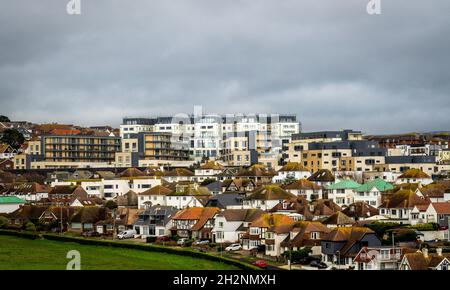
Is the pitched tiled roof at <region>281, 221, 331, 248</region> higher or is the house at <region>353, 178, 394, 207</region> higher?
the house at <region>353, 178, 394, 207</region>

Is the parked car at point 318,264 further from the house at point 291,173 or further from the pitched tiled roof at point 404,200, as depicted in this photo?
the house at point 291,173

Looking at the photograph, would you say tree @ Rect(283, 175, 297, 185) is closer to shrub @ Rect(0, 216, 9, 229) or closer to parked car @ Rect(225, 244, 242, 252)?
shrub @ Rect(0, 216, 9, 229)

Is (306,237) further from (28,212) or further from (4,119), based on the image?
(4,119)

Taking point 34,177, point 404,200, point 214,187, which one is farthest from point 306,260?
point 34,177

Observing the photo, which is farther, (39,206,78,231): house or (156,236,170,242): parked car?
(39,206,78,231): house

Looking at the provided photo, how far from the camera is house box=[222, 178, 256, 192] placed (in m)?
70.7

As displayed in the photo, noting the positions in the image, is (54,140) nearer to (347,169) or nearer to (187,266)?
(347,169)

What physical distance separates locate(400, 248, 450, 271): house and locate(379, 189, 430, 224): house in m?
17.8

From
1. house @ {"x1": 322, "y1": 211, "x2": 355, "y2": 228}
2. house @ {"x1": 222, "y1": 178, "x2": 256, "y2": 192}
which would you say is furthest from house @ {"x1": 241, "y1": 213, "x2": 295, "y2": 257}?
house @ {"x1": 222, "y1": 178, "x2": 256, "y2": 192}

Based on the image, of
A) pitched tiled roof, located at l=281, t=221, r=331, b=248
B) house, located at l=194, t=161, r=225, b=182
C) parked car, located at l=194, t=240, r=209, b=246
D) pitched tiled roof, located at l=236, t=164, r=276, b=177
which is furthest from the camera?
house, located at l=194, t=161, r=225, b=182

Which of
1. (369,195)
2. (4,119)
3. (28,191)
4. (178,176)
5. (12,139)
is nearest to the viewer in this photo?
(369,195)

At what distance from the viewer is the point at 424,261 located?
3325 centimetres

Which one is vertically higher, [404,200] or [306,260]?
[404,200]

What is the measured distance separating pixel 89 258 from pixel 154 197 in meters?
24.4
